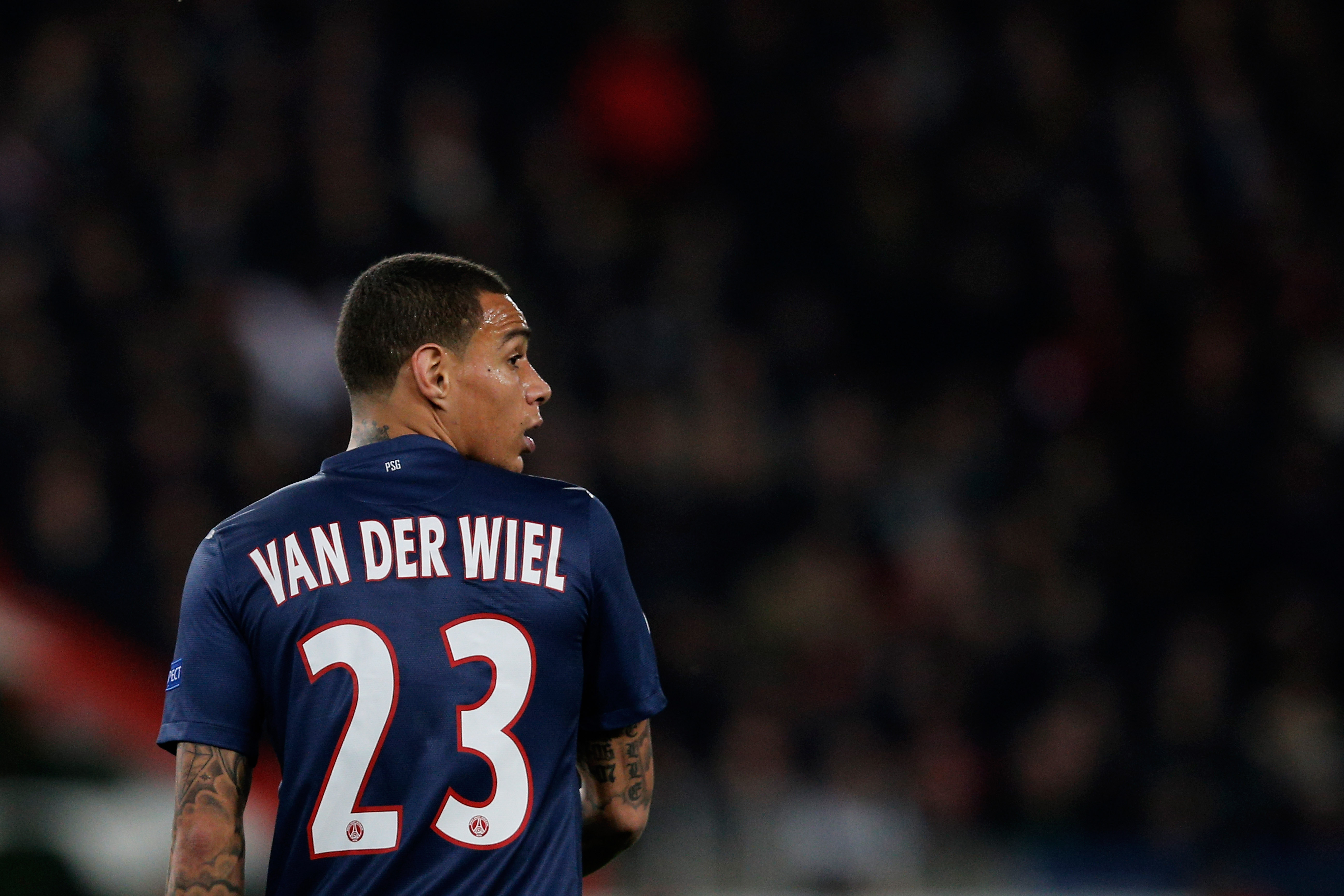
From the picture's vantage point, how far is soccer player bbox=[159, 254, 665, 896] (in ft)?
8.16

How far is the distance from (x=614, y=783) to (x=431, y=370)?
2.46 feet

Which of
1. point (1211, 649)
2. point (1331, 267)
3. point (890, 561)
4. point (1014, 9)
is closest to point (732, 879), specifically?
point (890, 561)

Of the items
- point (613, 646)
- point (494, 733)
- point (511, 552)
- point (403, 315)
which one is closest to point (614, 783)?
point (613, 646)

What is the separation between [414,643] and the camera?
2521 millimetres

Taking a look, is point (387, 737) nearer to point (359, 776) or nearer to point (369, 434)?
point (359, 776)

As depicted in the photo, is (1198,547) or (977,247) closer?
(1198,547)

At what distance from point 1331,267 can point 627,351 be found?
A: 13.8ft

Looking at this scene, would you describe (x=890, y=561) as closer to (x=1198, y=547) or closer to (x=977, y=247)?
(x=1198, y=547)

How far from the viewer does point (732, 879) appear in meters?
7.16

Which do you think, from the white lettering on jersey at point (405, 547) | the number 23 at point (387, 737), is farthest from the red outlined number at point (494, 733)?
the white lettering on jersey at point (405, 547)

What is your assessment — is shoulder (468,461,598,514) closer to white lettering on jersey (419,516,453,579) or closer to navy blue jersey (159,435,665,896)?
navy blue jersey (159,435,665,896)

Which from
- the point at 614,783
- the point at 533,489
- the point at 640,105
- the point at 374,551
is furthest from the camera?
the point at 640,105

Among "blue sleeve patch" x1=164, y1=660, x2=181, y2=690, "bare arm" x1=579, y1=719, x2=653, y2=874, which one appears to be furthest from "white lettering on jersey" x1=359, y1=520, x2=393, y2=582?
"bare arm" x1=579, y1=719, x2=653, y2=874

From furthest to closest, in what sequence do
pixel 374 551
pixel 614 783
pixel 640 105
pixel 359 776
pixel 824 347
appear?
pixel 640 105 → pixel 824 347 → pixel 614 783 → pixel 374 551 → pixel 359 776
